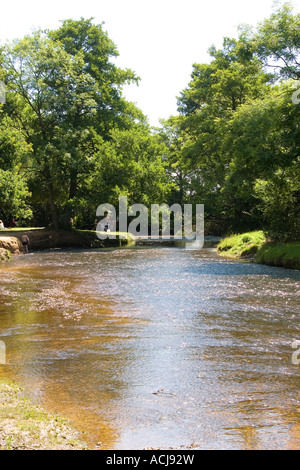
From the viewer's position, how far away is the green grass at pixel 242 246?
88.9 feet

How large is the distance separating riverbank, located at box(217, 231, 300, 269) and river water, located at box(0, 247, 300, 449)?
5646 millimetres

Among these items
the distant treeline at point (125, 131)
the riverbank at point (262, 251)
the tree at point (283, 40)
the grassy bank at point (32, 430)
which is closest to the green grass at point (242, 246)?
the riverbank at point (262, 251)

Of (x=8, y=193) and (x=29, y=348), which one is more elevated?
(x=8, y=193)

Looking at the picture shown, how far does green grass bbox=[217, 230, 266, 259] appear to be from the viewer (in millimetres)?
27102

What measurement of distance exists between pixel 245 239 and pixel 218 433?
81.8ft

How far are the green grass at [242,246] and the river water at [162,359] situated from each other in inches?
438

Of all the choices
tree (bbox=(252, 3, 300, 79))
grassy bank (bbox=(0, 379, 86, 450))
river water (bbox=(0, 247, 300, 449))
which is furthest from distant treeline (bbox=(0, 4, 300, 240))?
grassy bank (bbox=(0, 379, 86, 450))

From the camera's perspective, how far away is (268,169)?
23359 millimetres

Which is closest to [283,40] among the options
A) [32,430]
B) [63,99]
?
[63,99]

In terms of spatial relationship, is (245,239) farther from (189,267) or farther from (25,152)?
(25,152)

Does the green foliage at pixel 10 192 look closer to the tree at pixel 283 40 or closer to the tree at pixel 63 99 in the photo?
the tree at pixel 63 99

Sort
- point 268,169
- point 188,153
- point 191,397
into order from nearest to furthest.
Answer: point 191,397
point 268,169
point 188,153

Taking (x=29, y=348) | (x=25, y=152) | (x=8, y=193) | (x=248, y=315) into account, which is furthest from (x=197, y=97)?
(x=29, y=348)

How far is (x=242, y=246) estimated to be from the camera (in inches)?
1132
